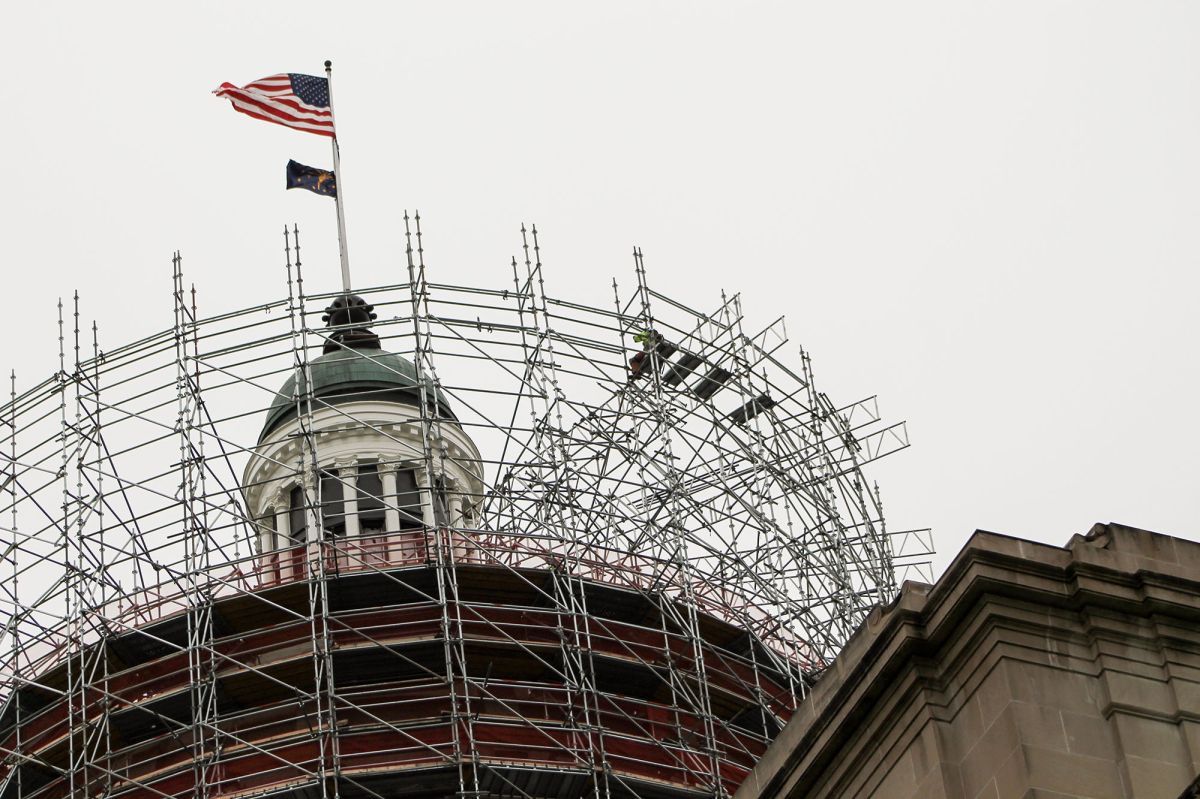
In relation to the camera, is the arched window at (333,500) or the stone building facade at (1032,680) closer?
the stone building facade at (1032,680)

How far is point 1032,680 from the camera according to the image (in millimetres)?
34875

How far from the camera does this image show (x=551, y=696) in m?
58.4

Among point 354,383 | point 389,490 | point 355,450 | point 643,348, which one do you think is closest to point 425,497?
point 389,490

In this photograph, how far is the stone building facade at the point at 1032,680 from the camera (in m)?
34.4

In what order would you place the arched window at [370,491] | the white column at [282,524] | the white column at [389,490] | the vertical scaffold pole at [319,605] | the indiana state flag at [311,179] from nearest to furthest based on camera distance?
the vertical scaffold pole at [319,605], the white column at [389,490], the white column at [282,524], the arched window at [370,491], the indiana state flag at [311,179]

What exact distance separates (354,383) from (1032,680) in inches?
1374

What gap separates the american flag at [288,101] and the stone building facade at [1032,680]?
34357 millimetres

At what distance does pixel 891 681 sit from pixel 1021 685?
1.93 meters

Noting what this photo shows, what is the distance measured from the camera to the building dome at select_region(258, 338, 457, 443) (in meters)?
67.2

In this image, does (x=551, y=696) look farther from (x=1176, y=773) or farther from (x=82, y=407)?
(x=1176, y=773)

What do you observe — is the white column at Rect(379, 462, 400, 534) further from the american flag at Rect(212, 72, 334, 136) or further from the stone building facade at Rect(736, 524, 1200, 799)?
the stone building facade at Rect(736, 524, 1200, 799)

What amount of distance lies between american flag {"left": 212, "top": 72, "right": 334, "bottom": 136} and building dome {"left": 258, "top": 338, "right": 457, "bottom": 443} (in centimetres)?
520

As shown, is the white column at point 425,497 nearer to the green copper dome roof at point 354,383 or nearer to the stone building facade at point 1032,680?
the green copper dome roof at point 354,383

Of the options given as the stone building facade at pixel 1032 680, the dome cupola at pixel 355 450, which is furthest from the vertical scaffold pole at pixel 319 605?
the stone building facade at pixel 1032 680
